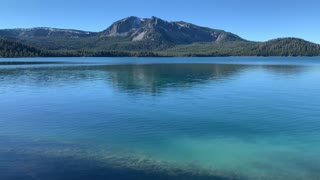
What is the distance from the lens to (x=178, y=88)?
177ft

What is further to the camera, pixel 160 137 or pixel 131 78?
pixel 131 78

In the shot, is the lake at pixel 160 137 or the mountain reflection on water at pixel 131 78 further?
the mountain reflection on water at pixel 131 78

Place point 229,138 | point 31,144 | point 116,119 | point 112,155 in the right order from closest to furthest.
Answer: point 112,155
point 31,144
point 229,138
point 116,119

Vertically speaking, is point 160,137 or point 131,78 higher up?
point 160,137

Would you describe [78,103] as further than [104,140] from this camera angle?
Yes

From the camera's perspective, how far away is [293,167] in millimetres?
18703

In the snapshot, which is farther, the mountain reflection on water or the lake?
the mountain reflection on water

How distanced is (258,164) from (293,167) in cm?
167

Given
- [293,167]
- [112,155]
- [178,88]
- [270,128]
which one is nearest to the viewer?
[293,167]

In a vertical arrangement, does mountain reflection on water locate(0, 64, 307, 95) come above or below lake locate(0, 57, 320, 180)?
below

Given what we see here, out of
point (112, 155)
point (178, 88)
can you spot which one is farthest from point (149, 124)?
point (178, 88)

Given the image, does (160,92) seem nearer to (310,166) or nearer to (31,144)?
(31,144)

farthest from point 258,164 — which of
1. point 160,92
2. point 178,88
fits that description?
point 178,88

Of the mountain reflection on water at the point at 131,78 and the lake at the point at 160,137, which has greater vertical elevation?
the lake at the point at 160,137
